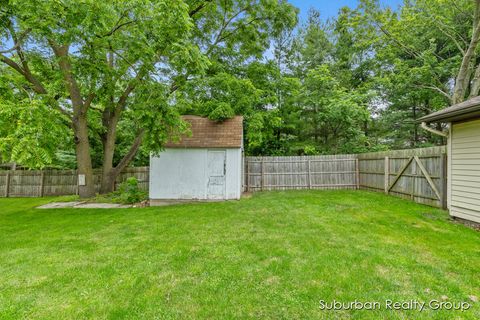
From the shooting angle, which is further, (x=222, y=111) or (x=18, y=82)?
(x=222, y=111)

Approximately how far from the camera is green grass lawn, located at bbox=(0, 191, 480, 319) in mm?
2488

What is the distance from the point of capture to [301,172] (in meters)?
12.0

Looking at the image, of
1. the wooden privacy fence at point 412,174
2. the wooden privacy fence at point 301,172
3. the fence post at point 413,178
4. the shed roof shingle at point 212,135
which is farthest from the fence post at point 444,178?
the shed roof shingle at point 212,135

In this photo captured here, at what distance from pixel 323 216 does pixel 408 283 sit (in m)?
3.26

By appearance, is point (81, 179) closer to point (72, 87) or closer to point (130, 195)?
point (130, 195)

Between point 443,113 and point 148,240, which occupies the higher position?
point 443,113

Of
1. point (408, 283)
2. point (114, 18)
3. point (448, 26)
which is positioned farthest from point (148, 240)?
point (448, 26)

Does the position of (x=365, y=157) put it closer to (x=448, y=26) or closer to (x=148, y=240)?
(x=448, y=26)

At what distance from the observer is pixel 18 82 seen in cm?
746

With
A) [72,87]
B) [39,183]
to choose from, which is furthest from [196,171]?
[39,183]

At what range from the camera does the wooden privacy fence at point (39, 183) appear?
38.1ft

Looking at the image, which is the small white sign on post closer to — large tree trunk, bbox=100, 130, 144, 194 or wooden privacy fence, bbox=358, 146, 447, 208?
large tree trunk, bbox=100, 130, 144, 194

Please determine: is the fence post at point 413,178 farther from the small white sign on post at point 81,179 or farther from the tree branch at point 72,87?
the small white sign on post at point 81,179

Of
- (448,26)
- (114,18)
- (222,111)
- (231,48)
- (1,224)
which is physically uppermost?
(448,26)
